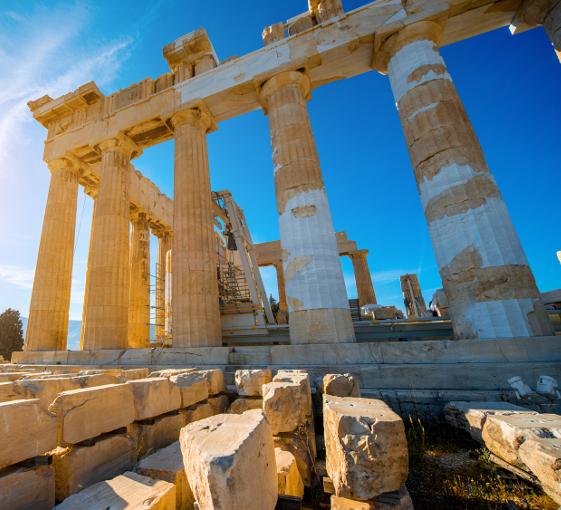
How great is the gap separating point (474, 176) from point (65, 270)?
45.5 ft

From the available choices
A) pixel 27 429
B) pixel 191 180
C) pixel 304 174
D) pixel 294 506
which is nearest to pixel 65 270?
pixel 191 180

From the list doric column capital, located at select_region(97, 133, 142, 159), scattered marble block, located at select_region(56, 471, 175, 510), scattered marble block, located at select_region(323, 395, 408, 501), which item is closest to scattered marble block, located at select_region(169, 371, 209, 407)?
scattered marble block, located at select_region(56, 471, 175, 510)

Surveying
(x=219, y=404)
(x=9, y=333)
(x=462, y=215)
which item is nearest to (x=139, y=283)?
(x=219, y=404)

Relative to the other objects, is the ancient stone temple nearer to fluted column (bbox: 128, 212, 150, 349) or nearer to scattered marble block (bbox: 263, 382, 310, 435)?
scattered marble block (bbox: 263, 382, 310, 435)

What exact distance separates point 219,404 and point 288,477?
2.42m

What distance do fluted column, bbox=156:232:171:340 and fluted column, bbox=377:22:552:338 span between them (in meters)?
16.1

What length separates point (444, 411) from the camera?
3791 millimetres

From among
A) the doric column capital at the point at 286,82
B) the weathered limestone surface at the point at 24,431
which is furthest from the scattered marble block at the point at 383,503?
the doric column capital at the point at 286,82

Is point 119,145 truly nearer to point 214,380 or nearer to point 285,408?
point 214,380

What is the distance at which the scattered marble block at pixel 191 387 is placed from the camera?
11.9 ft

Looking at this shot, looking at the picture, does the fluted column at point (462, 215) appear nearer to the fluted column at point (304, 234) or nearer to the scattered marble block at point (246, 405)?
the fluted column at point (304, 234)

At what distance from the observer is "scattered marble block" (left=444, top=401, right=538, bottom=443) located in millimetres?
3027

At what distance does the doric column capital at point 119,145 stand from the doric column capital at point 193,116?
2490mm

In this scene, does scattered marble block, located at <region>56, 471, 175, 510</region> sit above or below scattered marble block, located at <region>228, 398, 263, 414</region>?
below
